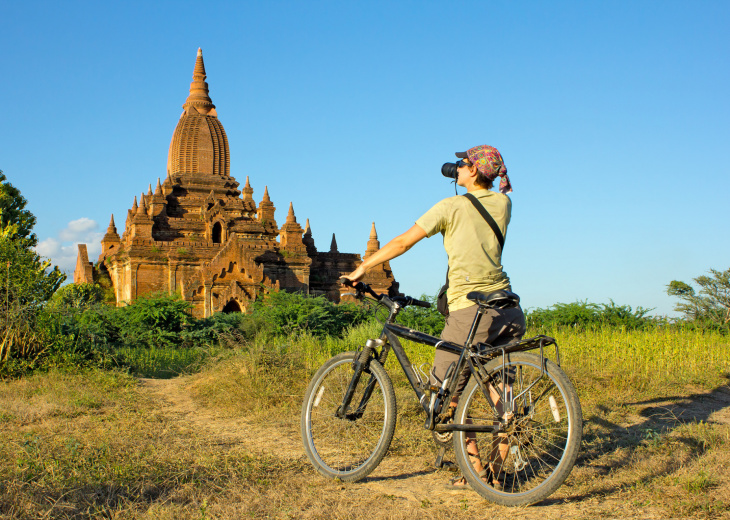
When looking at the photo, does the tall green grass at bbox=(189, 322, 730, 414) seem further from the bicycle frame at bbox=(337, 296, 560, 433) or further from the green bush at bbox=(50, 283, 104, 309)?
the green bush at bbox=(50, 283, 104, 309)

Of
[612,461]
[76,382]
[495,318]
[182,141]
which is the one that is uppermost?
[182,141]

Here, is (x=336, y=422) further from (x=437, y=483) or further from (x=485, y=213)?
(x=485, y=213)

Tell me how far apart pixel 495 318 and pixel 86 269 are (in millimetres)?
29625

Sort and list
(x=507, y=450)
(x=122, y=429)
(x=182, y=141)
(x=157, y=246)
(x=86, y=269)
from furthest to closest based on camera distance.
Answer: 1. (x=182, y=141)
2. (x=86, y=269)
3. (x=157, y=246)
4. (x=122, y=429)
5. (x=507, y=450)

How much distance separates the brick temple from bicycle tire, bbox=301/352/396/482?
19.1 meters

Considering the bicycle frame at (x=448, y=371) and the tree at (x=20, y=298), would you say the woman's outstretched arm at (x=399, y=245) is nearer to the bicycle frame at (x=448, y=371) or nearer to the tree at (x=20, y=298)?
the bicycle frame at (x=448, y=371)

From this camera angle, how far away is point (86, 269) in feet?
98.9

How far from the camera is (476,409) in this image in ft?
12.1

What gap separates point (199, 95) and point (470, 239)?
3351 centimetres

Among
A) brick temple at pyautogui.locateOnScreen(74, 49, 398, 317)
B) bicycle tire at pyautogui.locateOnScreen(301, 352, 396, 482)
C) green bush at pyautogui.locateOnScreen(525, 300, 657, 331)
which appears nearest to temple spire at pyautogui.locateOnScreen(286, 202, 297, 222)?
brick temple at pyautogui.locateOnScreen(74, 49, 398, 317)

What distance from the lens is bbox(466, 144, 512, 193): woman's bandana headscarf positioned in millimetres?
3717

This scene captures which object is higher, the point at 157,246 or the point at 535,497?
→ the point at 157,246

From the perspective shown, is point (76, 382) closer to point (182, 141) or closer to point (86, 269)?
point (86, 269)

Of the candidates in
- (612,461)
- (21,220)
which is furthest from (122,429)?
(21,220)
